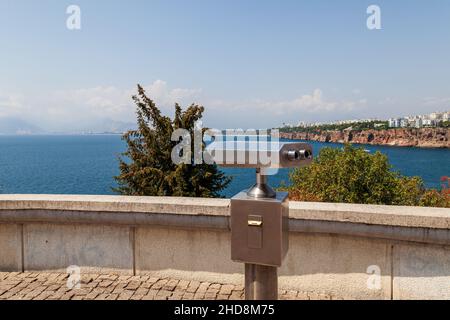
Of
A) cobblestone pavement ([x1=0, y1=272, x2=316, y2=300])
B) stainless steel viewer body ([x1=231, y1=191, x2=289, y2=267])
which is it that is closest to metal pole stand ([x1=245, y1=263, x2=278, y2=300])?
stainless steel viewer body ([x1=231, y1=191, x2=289, y2=267])

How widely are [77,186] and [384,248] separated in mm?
61461

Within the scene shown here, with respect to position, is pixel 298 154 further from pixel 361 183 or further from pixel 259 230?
pixel 361 183

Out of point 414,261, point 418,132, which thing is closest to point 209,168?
point 414,261

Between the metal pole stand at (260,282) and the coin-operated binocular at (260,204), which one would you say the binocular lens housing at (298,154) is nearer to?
the coin-operated binocular at (260,204)

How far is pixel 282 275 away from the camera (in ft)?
11.2

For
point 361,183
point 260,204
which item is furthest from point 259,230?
point 361,183

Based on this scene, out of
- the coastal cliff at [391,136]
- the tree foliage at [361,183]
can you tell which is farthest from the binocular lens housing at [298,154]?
the coastal cliff at [391,136]

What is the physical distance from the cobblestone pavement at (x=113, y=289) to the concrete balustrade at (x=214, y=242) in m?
0.08

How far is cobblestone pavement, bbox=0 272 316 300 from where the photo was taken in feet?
11.1

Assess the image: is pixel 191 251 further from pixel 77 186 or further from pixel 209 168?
pixel 77 186

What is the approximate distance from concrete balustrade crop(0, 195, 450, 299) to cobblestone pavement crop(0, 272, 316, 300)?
0.08 meters

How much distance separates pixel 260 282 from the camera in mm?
2389

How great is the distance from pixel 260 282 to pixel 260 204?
60 cm

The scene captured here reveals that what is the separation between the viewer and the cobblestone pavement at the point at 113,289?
11.1 feet
